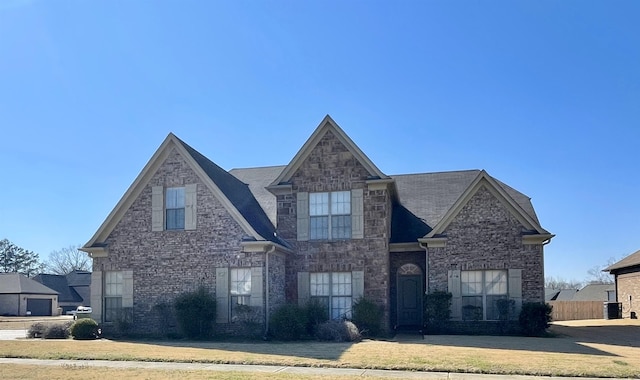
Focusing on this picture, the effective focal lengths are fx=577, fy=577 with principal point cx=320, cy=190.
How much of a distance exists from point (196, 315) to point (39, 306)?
158ft

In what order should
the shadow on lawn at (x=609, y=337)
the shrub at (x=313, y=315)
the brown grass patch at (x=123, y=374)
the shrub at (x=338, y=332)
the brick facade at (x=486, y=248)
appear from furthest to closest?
the brick facade at (x=486, y=248)
the shrub at (x=313, y=315)
the shrub at (x=338, y=332)
the shadow on lawn at (x=609, y=337)
the brown grass patch at (x=123, y=374)

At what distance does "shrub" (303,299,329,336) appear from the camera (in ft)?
66.9

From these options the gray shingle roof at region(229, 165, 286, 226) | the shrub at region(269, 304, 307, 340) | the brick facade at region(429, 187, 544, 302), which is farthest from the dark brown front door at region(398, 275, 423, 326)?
the gray shingle roof at region(229, 165, 286, 226)

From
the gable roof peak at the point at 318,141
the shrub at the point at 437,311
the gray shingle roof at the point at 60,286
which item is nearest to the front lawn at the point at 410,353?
the shrub at the point at 437,311

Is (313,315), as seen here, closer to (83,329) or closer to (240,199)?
(240,199)

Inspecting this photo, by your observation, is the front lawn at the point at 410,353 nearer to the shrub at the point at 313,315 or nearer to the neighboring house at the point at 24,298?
the shrub at the point at 313,315

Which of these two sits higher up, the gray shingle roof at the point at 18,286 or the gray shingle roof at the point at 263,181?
the gray shingle roof at the point at 263,181

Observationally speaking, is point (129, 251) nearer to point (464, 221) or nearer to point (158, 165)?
point (158, 165)

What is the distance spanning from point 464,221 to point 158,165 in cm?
1198

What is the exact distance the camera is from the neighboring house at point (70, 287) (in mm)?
70500

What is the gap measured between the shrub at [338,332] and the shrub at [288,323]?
75 cm

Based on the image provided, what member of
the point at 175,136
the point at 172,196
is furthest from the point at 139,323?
the point at 175,136

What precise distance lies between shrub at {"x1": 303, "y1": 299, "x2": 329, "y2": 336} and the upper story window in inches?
229

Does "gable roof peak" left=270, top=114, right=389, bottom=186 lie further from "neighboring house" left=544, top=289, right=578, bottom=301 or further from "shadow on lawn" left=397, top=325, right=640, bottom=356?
"neighboring house" left=544, top=289, right=578, bottom=301
